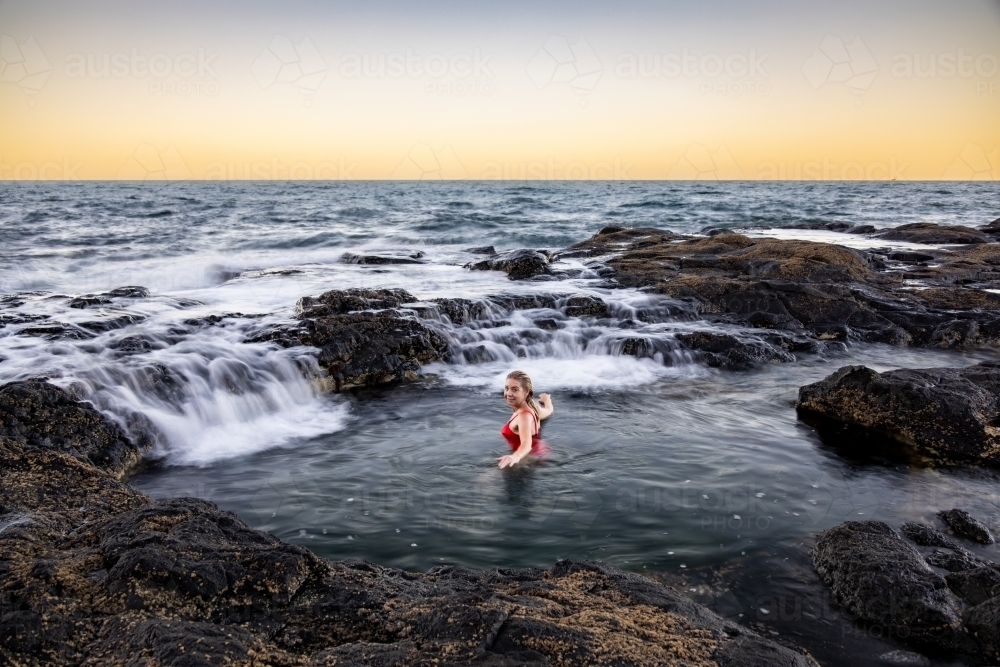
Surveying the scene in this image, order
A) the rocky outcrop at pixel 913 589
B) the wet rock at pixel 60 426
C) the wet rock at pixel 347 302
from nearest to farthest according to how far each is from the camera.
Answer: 1. the rocky outcrop at pixel 913 589
2. the wet rock at pixel 60 426
3. the wet rock at pixel 347 302

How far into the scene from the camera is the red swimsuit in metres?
6.57

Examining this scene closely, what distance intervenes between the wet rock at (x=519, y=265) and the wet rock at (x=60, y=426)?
1073 centimetres

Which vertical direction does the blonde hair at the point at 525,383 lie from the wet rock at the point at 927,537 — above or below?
above

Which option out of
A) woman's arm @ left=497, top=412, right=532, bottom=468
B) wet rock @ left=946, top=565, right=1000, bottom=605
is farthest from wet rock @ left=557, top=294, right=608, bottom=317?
wet rock @ left=946, top=565, right=1000, bottom=605

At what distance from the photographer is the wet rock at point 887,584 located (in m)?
3.58

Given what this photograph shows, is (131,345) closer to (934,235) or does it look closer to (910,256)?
(910,256)

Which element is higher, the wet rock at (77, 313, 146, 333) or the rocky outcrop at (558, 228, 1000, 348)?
the wet rock at (77, 313, 146, 333)

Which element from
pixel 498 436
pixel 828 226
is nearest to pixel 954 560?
pixel 498 436

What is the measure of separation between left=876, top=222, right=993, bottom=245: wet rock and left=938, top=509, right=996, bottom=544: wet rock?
72.2 feet

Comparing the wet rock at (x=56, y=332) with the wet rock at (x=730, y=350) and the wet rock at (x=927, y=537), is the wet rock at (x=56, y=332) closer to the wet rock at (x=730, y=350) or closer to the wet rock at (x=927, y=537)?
the wet rock at (x=730, y=350)

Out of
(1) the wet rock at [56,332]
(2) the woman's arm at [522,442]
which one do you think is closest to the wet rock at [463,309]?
(2) the woman's arm at [522,442]

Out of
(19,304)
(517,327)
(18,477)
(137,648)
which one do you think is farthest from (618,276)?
(137,648)

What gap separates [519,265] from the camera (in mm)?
16766

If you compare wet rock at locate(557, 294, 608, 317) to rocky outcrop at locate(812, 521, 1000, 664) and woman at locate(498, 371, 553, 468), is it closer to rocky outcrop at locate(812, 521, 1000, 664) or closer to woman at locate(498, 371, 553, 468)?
woman at locate(498, 371, 553, 468)
